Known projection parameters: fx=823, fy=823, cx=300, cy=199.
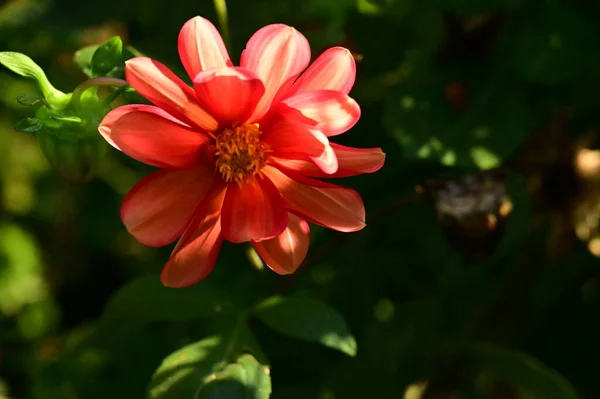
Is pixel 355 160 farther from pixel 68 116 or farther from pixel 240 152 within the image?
pixel 68 116

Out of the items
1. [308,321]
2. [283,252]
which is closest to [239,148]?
[283,252]

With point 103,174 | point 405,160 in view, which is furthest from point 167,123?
point 103,174

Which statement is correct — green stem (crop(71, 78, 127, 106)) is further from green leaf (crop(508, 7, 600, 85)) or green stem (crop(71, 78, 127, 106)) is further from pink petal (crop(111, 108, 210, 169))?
green leaf (crop(508, 7, 600, 85))

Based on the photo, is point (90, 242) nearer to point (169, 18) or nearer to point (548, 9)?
point (169, 18)

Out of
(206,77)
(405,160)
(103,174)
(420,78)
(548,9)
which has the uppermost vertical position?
(206,77)

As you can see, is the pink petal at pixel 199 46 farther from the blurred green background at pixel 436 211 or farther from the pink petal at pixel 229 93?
the blurred green background at pixel 436 211

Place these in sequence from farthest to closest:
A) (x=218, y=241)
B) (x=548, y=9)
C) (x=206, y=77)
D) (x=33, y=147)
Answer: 1. (x=33, y=147)
2. (x=548, y=9)
3. (x=218, y=241)
4. (x=206, y=77)

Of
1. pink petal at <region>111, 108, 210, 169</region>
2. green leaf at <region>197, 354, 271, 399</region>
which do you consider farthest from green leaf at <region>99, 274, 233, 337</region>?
pink petal at <region>111, 108, 210, 169</region>
